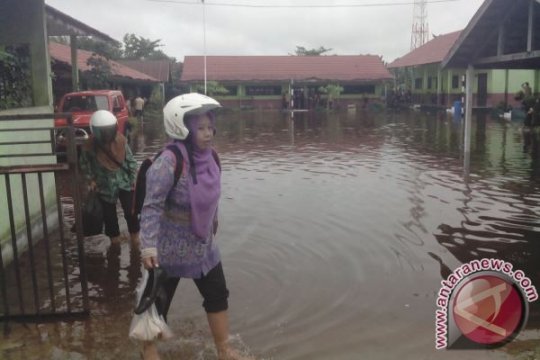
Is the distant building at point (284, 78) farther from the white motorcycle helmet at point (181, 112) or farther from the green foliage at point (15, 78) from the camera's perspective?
the white motorcycle helmet at point (181, 112)

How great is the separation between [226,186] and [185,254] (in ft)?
21.2

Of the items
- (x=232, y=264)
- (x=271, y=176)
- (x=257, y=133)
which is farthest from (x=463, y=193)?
(x=257, y=133)

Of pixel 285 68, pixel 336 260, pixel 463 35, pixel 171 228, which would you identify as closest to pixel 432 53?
pixel 285 68

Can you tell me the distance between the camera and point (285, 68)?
42688 millimetres

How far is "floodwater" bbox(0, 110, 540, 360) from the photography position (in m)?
3.73

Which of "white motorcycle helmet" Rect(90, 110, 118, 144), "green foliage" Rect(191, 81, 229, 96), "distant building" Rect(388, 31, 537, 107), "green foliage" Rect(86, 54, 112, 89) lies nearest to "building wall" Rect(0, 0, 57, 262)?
"white motorcycle helmet" Rect(90, 110, 118, 144)

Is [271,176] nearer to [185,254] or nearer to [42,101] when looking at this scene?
[42,101]

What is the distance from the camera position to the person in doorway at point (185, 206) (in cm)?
297

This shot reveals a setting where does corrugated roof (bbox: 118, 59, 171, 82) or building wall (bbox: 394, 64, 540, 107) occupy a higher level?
corrugated roof (bbox: 118, 59, 171, 82)

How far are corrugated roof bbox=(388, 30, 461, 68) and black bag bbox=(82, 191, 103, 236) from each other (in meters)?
31.5

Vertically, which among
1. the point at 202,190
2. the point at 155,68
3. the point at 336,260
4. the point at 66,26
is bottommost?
the point at 336,260

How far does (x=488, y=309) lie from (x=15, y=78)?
240 inches

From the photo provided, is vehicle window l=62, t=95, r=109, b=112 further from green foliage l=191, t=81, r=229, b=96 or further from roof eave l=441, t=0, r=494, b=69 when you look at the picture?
green foliage l=191, t=81, r=229, b=96

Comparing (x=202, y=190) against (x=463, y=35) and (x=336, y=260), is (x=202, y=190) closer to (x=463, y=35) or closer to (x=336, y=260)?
(x=336, y=260)
